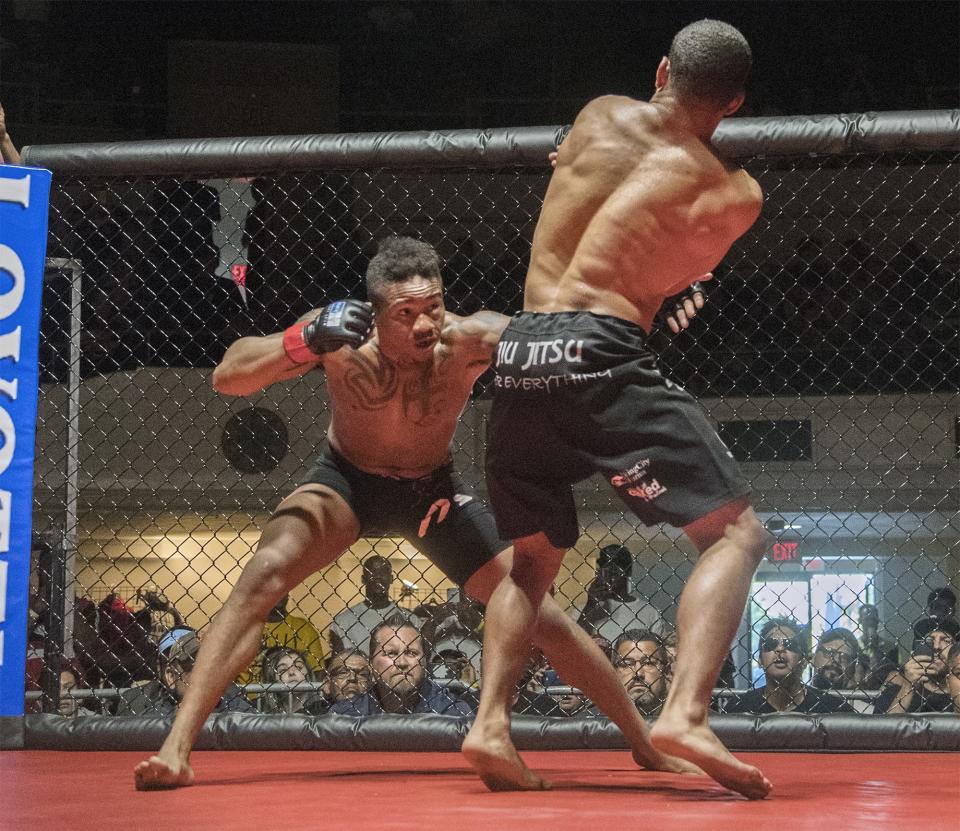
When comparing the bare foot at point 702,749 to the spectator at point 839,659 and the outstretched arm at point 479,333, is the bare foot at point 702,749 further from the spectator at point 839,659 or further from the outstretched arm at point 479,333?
the spectator at point 839,659

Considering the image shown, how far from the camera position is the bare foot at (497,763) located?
1.83 meters

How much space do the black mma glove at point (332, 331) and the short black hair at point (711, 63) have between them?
64cm

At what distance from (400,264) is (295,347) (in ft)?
0.77

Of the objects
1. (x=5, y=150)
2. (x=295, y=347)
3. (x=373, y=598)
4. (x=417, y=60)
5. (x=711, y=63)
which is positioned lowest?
(x=373, y=598)

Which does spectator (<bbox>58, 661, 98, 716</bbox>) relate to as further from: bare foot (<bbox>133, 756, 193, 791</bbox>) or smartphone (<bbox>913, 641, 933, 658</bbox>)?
smartphone (<bbox>913, 641, 933, 658</bbox>)

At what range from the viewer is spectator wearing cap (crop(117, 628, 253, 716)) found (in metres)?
3.32

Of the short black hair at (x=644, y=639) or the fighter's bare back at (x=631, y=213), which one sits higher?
the fighter's bare back at (x=631, y=213)

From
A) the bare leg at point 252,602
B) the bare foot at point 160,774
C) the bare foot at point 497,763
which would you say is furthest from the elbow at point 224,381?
the bare foot at point 497,763

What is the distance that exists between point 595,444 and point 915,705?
208 centimetres

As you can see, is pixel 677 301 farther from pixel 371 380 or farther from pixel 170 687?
pixel 170 687

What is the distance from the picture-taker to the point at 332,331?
2.07 metres

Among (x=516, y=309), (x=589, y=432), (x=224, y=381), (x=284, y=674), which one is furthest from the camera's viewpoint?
(x=516, y=309)

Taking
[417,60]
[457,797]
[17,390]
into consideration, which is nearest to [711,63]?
[457,797]

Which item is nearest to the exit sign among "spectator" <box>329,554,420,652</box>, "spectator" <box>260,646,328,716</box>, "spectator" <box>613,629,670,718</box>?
"spectator" <box>329,554,420,652</box>
